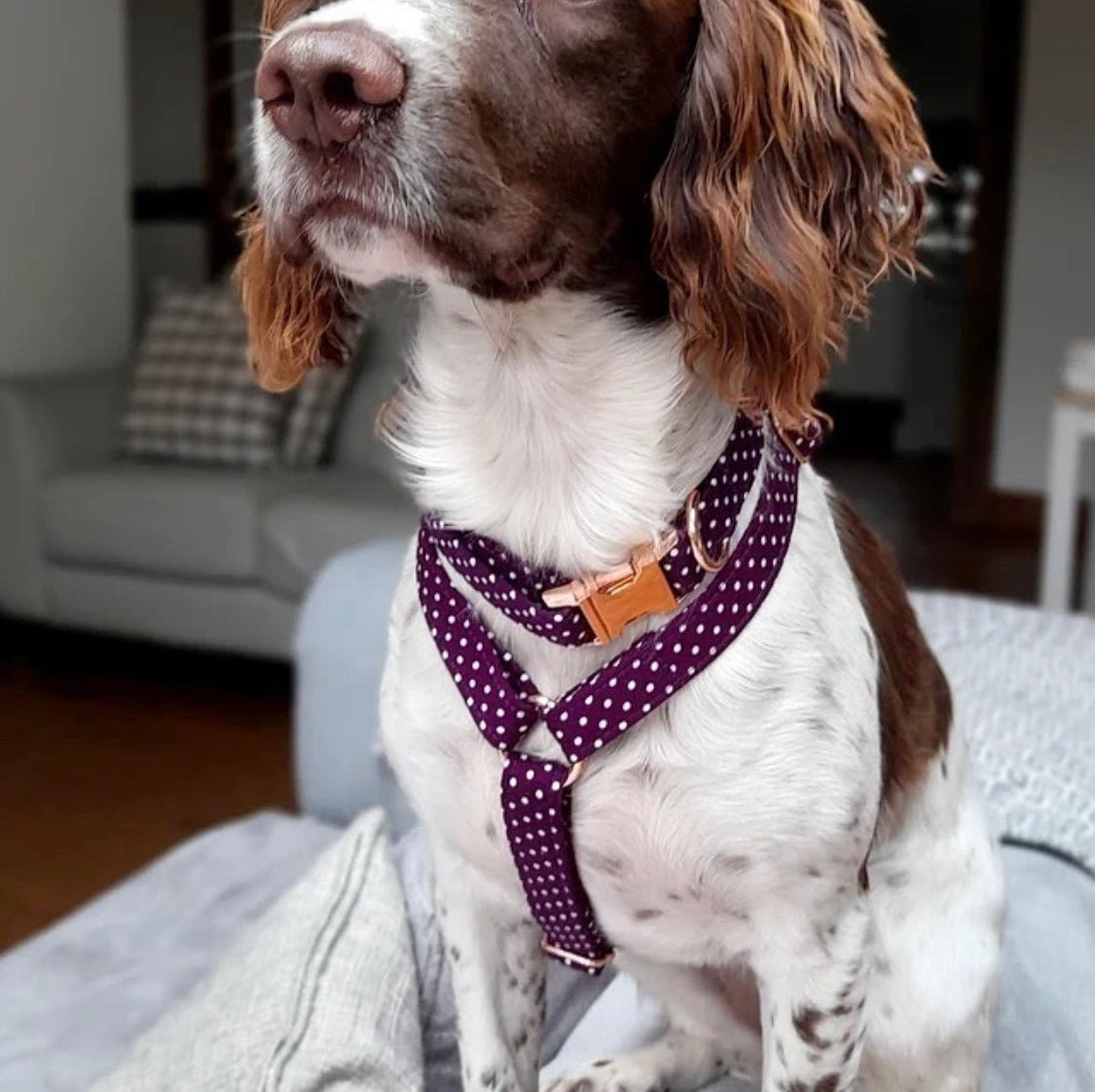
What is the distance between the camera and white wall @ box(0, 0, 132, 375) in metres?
4.67

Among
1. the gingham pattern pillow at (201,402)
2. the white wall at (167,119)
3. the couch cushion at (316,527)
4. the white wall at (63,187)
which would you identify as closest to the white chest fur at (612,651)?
the couch cushion at (316,527)

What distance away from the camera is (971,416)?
A: 619 cm

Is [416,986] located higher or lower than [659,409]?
lower

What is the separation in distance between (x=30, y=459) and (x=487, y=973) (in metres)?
3.23

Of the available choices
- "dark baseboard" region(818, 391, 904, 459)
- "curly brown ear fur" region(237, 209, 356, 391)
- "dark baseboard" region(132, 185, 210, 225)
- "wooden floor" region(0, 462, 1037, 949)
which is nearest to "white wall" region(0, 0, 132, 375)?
"wooden floor" region(0, 462, 1037, 949)

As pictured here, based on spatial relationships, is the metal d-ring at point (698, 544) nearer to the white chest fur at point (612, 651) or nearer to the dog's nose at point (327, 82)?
the white chest fur at point (612, 651)

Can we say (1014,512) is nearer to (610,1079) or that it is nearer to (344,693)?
(344,693)

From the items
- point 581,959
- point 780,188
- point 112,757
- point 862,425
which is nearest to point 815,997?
point 581,959

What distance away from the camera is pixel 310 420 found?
433 centimetres

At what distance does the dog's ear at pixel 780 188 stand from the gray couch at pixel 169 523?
267 cm

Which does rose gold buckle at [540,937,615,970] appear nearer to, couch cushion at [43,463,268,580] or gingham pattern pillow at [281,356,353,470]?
couch cushion at [43,463,268,580]

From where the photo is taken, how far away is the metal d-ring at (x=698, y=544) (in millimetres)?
1140

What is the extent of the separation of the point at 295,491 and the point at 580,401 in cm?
287

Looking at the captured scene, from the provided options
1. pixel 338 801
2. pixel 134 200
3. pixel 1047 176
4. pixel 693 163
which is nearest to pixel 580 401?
pixel 693 163
